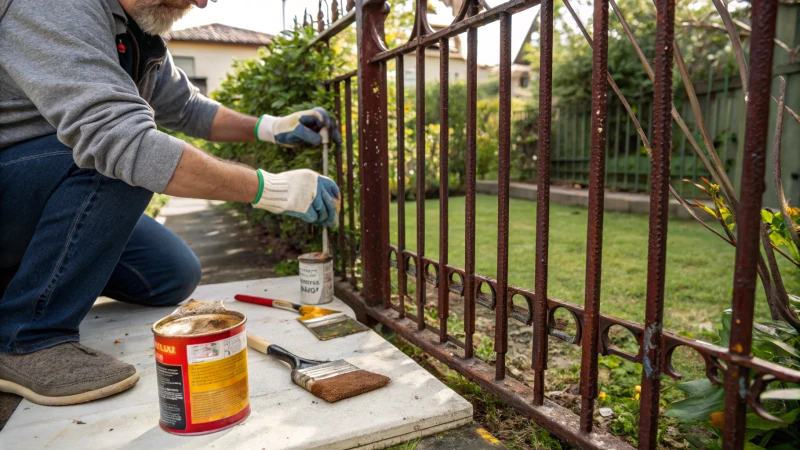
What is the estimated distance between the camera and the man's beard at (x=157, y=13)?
75.0 inches

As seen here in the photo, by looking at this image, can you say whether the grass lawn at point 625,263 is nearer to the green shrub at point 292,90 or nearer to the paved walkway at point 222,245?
the green shrub at point 292,90

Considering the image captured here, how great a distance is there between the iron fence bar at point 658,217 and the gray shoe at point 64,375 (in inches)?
57.7

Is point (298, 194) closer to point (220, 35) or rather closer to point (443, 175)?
point (443, 175)

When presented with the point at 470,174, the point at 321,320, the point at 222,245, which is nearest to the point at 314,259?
the point at 321,320

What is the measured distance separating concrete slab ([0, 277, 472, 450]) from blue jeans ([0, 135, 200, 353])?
0.83 ft

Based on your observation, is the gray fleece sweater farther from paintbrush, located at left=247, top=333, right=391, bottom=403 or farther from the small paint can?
the small paint can

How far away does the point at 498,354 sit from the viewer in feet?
5.25

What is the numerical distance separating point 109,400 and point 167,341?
1.51ft

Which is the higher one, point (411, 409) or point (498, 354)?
point (498, 354)

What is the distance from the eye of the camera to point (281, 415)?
1488 millimetres

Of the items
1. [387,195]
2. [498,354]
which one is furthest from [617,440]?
[387,195]

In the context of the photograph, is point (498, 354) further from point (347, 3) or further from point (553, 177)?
point (553, 177)

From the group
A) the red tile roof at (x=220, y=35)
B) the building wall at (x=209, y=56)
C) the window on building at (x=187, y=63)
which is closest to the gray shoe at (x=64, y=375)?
the red tile roof at (x=220, y=35)

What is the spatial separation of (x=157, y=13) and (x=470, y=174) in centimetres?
129
